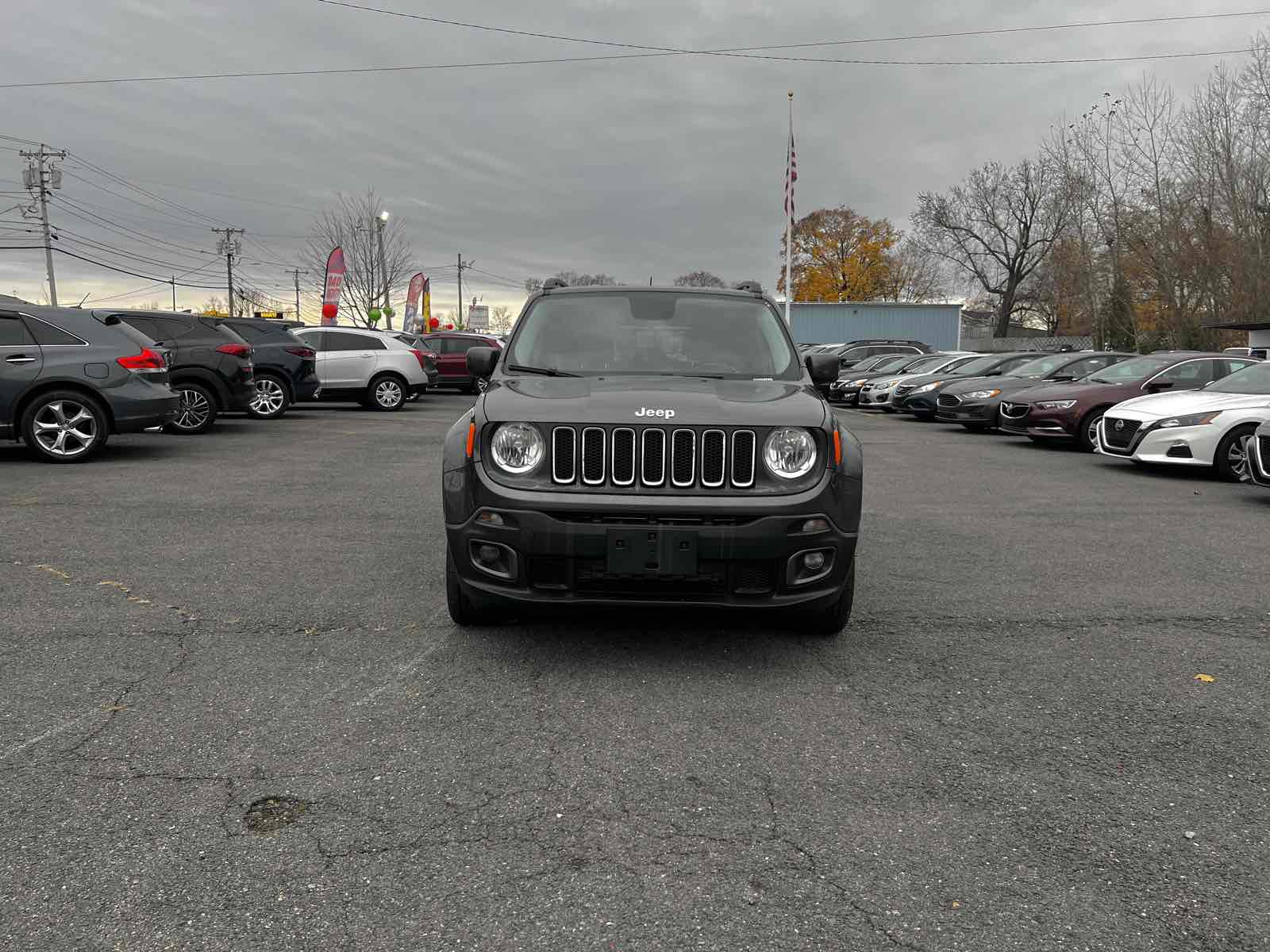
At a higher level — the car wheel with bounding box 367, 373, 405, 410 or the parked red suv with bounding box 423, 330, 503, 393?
the parked red suv with bounding box 423, 330, 503, 393

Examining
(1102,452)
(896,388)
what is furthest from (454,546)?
(896,388)

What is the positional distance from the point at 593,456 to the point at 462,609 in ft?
3.67

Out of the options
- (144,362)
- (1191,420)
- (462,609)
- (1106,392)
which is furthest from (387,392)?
(462,609)

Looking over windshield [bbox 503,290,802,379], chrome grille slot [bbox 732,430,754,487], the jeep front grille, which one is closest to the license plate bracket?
the jeep front grille

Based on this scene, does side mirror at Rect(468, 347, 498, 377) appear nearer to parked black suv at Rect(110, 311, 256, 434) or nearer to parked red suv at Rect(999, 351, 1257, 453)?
parked black suv at Rect(110, 311, 256, 434)

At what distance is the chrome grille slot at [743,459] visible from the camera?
4.16 meters

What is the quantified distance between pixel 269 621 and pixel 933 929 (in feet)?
11.8

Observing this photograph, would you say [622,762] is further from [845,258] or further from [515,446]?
[845,258]

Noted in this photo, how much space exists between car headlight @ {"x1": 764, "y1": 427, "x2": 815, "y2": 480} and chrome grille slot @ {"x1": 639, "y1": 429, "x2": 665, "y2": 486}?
44 cm

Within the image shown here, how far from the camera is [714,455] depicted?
13.7 feet

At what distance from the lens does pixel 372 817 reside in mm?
2922

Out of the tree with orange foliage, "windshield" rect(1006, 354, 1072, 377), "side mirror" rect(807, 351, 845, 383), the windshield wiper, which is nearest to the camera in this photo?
the windshield wiper

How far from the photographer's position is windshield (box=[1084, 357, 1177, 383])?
47.8 ft

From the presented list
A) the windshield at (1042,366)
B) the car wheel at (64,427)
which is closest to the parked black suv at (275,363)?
the car wheel at (64,427)
